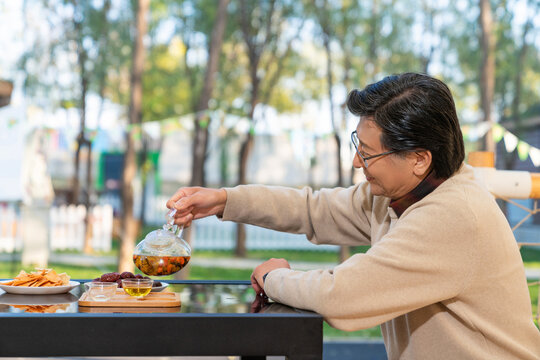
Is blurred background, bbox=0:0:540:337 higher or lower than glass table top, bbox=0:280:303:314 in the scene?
higher

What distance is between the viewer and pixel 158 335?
136 centimetres

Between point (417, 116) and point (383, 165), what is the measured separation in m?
0.15

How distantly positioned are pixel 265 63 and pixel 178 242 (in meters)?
12.0

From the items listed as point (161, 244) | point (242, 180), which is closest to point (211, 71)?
point (242, 180)

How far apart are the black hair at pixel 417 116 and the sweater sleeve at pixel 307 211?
0.44 m

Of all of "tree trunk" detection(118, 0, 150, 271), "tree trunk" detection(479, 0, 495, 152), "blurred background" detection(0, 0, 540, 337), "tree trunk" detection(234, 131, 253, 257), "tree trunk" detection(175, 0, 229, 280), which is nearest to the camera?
"tree trunk" detection(118, 0, 150, 271)

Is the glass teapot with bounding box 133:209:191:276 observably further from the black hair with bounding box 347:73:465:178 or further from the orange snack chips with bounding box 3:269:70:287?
the black hair with bounding box 347:73:465:178

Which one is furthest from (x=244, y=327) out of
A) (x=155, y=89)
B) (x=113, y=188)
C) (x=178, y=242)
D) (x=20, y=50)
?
(x=113, y=188)

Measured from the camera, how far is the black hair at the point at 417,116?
161cm

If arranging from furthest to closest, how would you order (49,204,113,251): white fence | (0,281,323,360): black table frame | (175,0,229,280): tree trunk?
(49,204,113,251): white fence, (175,0,229,280): tree trunk, (0,281,323,360): black table frame

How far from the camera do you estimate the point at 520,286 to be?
1652 mm

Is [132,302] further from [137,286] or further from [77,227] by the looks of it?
[77,227]

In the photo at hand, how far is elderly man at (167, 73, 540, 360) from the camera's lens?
59.1 inches

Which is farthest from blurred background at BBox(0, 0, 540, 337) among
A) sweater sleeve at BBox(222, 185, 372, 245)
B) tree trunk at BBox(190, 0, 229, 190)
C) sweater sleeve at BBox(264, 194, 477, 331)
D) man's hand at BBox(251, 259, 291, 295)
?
sweater sleeve at BBox(264, 194, 477, 331)
